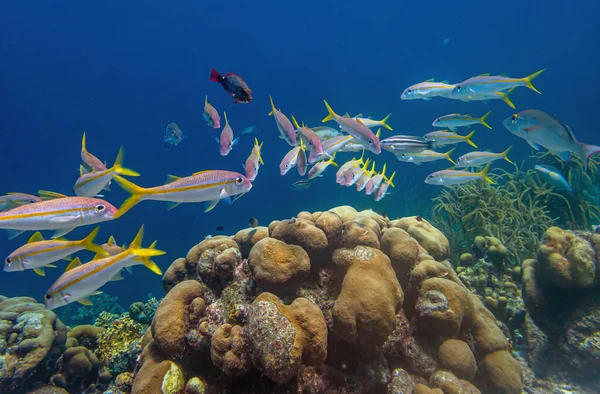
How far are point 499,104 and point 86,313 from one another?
178 ft

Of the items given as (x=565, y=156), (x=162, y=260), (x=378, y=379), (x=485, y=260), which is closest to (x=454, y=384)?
(x=378, y=379)

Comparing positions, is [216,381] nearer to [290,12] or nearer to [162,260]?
[162,260]

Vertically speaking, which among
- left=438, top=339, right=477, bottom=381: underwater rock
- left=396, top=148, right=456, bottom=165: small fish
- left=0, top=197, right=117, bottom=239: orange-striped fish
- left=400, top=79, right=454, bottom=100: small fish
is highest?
left=400, top=79, right=454, bottom=100: small fish

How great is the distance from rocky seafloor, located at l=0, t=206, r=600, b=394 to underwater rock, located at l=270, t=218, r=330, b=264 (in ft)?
0.06

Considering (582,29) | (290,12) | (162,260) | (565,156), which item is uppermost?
(290,12)

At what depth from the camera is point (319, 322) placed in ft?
9.04

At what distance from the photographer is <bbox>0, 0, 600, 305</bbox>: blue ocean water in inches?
1726

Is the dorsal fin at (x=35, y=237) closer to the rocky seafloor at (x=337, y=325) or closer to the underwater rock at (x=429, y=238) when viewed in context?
the rocky seafloor at (x=337, y=325)

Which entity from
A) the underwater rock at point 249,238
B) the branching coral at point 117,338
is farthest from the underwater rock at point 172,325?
the branching coral at point 117,338

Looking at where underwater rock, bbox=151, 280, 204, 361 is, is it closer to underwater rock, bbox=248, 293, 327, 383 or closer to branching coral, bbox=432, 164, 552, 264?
underwater rock, bbox=248, 293, 327, 383

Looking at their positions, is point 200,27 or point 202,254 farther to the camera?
point 200,27

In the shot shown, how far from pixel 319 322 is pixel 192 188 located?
1.87 m

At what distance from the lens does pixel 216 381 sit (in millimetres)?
3020

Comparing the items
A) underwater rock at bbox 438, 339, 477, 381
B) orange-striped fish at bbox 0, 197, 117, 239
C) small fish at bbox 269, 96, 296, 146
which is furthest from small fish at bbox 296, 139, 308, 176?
underwater rock at bbox 438, 339, 477, 381
